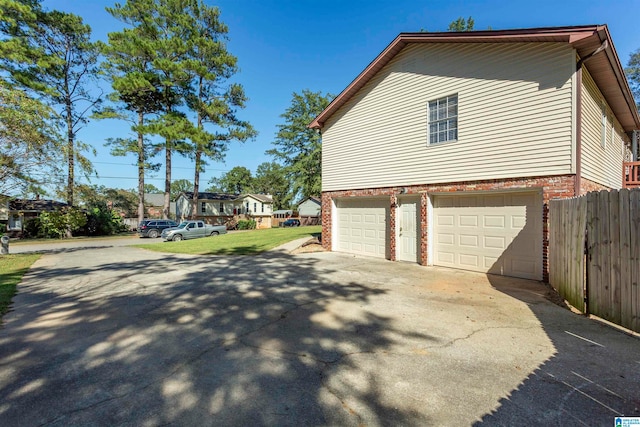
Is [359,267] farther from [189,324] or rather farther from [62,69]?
[62,69]

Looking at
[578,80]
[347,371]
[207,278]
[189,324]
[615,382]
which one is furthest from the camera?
[207,278]

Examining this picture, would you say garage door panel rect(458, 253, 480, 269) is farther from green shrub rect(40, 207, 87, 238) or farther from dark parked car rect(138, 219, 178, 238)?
green shrub rect(40, 207, 87, 238)

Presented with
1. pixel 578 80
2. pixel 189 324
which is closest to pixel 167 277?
pixel 189 324

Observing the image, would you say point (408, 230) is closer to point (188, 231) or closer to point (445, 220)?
point (445, 220)

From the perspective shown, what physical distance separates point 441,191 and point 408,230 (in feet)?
5.96

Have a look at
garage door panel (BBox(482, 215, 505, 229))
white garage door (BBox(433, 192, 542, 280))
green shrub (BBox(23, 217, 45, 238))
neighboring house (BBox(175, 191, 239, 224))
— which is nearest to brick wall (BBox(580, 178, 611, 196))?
white garage door (BBox(433, 192, 542, 280))

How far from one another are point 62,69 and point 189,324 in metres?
32.3

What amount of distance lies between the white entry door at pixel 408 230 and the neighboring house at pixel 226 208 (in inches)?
1330

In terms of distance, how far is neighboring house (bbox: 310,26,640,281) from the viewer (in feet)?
23.7

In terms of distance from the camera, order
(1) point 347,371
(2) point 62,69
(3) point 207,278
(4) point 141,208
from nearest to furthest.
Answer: (1) point 347,371 → (3) point 207,278 → (2) point 62,69 → (4) point 141,208

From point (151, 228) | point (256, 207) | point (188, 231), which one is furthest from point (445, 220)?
point (256, 207)

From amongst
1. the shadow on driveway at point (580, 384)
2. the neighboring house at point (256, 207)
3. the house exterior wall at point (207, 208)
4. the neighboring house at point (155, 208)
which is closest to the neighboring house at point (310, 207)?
the neighboring house at point (256, 207)

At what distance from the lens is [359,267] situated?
947cm

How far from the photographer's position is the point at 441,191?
917 centimetres
